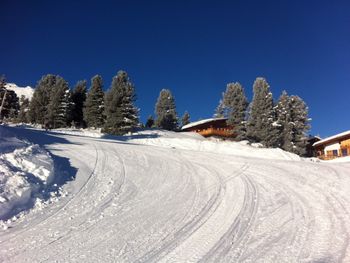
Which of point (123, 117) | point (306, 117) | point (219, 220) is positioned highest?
point (306, 117)

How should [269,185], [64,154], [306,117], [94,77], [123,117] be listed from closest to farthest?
1. [269,185]
2. [64,154]
3. [123,117]
4. [306,117]
5. [94,77]

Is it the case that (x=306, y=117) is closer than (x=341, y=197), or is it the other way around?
(x=341, y=197)

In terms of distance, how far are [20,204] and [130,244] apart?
13.3 ft

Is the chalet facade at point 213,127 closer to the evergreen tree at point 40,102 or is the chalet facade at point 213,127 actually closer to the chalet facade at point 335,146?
the chalet facade at point 335,146

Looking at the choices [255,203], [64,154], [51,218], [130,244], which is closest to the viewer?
[130,244]

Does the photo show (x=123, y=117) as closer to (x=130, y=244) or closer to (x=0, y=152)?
(x=0, y=152)

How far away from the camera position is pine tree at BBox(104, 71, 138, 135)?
45.4 metres

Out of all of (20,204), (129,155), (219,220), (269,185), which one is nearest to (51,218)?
(20,204)

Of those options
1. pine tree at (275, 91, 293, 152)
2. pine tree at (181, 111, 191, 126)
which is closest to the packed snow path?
pine tree at (275, 91, 293, 152)

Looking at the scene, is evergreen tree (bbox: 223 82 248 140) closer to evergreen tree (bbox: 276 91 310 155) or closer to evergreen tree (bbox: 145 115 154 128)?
evergreen tree (bbox: 276 91 310 155)

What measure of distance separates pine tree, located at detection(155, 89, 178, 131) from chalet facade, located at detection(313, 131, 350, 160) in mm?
28438

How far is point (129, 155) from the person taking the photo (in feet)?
67.6

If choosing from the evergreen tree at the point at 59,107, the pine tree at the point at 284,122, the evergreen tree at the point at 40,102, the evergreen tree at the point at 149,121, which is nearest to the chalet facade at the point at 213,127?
the evergreen tree at the point at 149,121

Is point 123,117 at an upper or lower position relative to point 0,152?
upper
